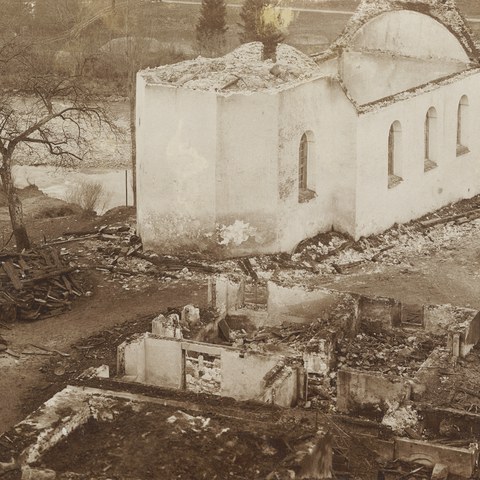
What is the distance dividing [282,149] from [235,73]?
2255mm

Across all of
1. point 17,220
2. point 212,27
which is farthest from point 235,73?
point 212,27

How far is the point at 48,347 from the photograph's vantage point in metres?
25.2

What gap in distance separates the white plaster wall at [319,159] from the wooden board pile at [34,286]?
5.49 metres

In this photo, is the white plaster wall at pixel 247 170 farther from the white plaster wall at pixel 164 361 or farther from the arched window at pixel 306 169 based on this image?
the white plaster wall at pixel 164 361

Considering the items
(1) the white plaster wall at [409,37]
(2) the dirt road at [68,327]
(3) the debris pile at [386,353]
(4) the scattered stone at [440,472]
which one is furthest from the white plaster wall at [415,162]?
(4) the scattered stone at [440,472]

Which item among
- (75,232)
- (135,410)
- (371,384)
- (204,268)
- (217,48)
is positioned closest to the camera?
(135,410)

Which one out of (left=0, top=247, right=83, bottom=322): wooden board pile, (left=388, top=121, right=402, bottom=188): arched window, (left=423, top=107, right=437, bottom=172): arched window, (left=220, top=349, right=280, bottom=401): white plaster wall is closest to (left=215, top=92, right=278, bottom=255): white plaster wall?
(left=0, top=247, right=83, bottom=322): wooden board pile

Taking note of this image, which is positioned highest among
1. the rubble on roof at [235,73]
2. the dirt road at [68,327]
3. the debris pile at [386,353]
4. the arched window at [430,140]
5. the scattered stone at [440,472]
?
the rubble on roof at [235,73]

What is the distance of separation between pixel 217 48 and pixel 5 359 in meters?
29.4

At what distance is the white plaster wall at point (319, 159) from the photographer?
29422 millimetres

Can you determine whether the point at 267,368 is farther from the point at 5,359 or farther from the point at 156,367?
the point at 5,359

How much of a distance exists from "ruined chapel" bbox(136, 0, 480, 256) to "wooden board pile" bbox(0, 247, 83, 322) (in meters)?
3.09

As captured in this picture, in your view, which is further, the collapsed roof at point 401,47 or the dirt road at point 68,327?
the collapsed roof at point 401,47

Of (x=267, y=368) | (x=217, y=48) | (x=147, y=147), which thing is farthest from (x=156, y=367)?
(x=217, y=48)
